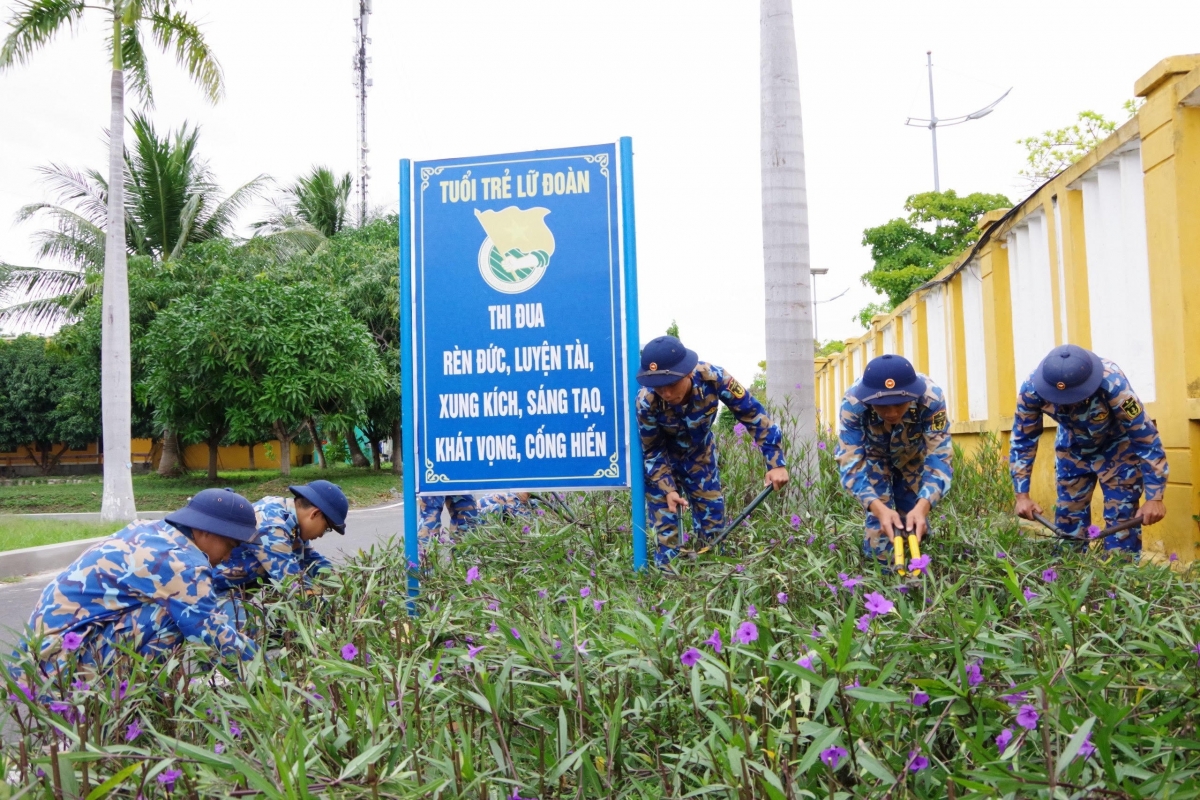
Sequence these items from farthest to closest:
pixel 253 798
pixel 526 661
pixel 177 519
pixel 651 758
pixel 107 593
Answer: pixel 177 519 → pixel 107 593 → pixel 526 661 → pixel 651 758 → pixel 253 798

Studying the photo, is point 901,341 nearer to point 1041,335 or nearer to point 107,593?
point 1041,335

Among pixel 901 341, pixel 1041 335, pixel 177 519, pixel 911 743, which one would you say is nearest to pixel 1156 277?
pixel 1041 335

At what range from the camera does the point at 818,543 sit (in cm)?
402

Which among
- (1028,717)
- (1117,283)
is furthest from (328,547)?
(1028,717)

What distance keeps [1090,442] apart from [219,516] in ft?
12.6

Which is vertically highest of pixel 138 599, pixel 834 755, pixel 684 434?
pixel 684 434

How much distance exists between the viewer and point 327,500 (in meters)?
4.19

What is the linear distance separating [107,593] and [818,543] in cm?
273

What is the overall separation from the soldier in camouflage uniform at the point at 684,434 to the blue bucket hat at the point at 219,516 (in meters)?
1.76

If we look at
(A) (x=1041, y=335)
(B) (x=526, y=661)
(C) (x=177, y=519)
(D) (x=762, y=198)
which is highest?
(D) (x=762, y=198)

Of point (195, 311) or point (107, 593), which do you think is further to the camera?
point (195, 311)

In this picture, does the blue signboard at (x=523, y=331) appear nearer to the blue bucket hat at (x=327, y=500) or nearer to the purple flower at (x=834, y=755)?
the blue bucket hat at (x=327, y=500)

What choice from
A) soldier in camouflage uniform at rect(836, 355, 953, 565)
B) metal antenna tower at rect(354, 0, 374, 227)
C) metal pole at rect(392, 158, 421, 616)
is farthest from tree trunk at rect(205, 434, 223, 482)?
soldier in camouflage uniform at rect(836, 355, 953, 565)

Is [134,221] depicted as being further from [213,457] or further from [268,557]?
[268,557]
